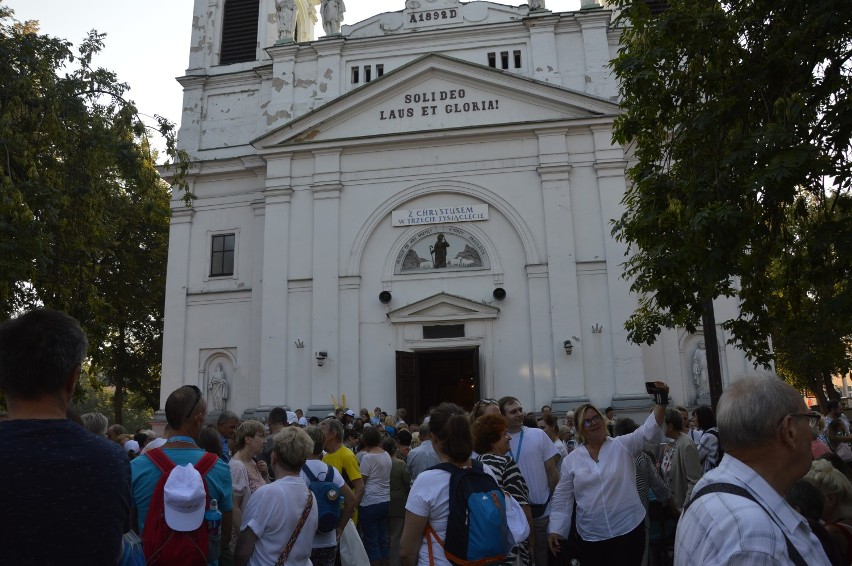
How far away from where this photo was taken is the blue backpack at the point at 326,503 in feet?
18.1

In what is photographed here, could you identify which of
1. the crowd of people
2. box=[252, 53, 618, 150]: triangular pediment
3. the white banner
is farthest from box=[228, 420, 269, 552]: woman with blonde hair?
box=[252, 53, 618, 150]: triangular pediment

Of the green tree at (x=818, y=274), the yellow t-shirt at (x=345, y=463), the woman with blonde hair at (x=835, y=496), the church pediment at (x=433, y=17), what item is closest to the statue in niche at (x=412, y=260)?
the church pediment at (x=433, y=17)

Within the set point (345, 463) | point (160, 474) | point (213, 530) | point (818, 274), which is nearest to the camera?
point (160, 474)

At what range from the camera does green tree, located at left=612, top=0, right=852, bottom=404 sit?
6.96 m

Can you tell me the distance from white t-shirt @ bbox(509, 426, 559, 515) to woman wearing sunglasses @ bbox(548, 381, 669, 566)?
2.50 ft

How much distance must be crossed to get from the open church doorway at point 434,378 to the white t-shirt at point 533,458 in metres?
14.0

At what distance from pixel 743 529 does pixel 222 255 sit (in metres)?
24.1

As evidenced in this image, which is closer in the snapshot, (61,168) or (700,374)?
(61,168)

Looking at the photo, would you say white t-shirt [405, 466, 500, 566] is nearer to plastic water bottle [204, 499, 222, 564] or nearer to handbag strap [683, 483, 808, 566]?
plastic water bottle [204, 499, 222, 564]

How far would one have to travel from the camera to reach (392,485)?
8414mm

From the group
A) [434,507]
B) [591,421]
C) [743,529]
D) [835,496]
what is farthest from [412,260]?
[743,529]

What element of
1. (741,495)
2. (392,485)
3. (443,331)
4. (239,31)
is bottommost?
(392,485)

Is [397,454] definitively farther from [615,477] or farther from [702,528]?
[702,528]

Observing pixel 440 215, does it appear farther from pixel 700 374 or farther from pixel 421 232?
pixel 700 374
